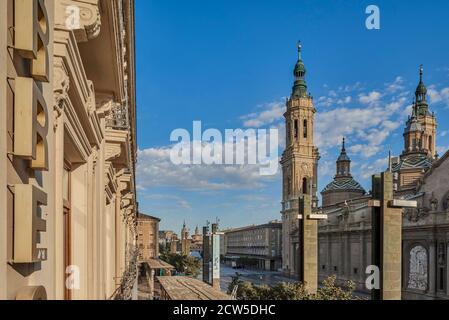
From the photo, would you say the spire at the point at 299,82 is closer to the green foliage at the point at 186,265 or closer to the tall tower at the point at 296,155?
the tall tower at the point at 296,155

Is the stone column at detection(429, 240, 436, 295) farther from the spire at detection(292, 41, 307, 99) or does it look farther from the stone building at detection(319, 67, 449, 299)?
the spire at detection(292, 41, 307, 99)

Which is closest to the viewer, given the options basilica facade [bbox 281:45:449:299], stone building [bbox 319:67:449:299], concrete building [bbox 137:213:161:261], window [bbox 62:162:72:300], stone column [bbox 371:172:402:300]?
window [bbox 62:162:72:300]

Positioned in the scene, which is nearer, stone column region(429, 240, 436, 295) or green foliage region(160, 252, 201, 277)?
stone column region(429, 240, 436, 295)

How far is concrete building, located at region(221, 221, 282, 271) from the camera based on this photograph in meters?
86.1

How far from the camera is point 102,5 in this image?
506cm

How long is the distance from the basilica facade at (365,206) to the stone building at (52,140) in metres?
8.21

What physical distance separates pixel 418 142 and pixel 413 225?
26.4 meters

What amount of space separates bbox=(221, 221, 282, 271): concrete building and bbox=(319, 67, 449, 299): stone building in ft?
73.4

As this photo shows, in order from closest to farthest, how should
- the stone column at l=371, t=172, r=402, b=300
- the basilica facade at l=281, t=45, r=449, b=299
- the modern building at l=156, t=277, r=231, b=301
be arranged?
the stone column at l=371, t=172, r=402, b=300 < the modern building at l=156, t=277, r=231, b=301 < the basilica facade at l=281, t=45, r=449, b=299

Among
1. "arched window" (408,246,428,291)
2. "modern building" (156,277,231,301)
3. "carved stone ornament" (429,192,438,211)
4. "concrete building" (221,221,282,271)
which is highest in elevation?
"carved stone ornament" (429,192,438,211)

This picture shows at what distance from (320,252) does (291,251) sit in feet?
39.5

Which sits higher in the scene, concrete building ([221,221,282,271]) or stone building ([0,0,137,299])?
stone building ([0,0,137,299])

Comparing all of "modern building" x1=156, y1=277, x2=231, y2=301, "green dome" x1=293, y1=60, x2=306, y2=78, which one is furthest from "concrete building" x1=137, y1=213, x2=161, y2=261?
"modern building" x1=156, y1=277, x2=231, y2=301

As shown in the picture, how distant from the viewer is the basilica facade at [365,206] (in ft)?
104
